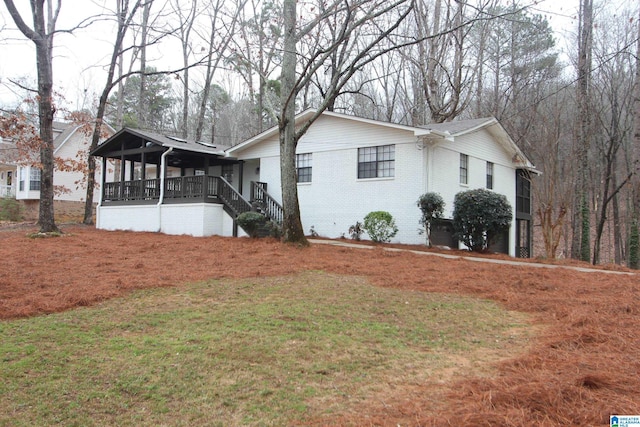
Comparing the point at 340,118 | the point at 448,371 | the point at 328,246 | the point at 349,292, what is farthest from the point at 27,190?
the point at 448,371

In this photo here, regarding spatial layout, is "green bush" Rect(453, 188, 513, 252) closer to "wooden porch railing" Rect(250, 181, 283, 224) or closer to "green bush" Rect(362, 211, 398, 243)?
"green bush" Rect(362, 211, 398, 243)

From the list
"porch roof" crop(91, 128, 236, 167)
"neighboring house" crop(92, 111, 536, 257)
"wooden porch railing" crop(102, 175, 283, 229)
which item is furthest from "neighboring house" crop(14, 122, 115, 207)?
"wooden porch railing" crop(102, 175, 283, 229)

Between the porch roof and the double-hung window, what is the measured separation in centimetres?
605

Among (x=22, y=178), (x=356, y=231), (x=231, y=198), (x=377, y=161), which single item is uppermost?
(x=22, y=178)

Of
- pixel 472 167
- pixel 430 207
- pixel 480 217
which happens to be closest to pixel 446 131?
pixel 430 207

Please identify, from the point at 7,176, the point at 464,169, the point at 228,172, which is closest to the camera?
the point at 464,169

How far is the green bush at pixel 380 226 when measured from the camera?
575 inches

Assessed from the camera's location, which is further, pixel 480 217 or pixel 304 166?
pixel 304 166

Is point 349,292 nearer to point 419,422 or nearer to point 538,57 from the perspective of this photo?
point 419,422

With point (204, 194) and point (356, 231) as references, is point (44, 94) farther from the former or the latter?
point (356, 231)

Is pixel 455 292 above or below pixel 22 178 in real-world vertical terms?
below

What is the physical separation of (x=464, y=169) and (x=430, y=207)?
12.5 feet

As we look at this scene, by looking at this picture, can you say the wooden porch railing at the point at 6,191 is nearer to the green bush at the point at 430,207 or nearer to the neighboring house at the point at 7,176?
the neighboring house at the point at 7,176

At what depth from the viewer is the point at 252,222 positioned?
46.7 ft
